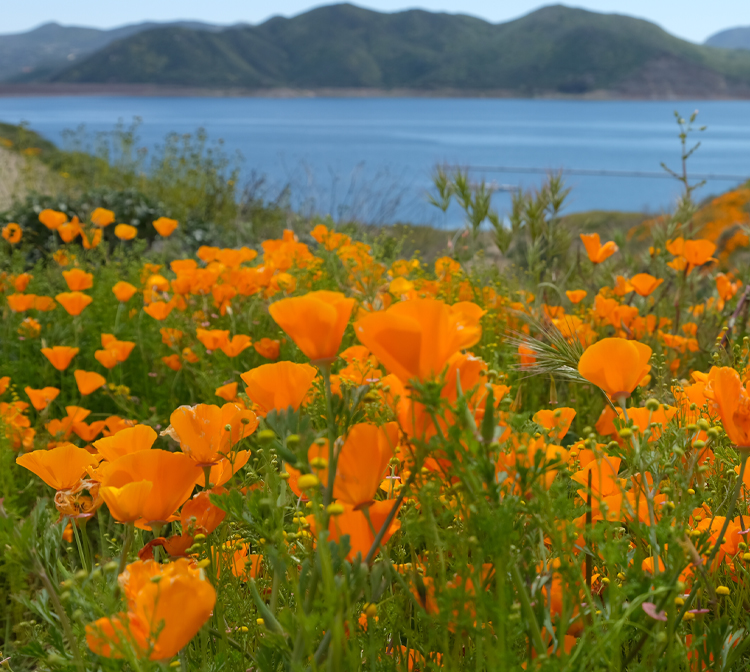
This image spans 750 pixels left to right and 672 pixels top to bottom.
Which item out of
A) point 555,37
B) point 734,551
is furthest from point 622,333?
point 555,37

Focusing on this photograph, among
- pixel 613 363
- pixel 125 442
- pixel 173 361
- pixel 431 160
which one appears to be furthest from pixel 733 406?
pixel 431 160

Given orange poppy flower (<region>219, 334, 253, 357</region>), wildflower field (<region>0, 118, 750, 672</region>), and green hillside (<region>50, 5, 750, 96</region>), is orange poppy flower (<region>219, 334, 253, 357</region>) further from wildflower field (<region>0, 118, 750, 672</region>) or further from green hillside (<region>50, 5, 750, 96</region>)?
green hillside (<region>50, 5, 750, 96</region>)

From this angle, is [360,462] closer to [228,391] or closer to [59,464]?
[59,464]

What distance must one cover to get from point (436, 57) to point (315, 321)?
4233 inches

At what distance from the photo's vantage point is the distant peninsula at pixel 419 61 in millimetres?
84312

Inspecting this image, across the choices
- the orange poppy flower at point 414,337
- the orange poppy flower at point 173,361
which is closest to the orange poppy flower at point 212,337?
the orange poppy flower at point 173,361

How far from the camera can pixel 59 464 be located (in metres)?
0.86

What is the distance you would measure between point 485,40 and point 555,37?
11508mm

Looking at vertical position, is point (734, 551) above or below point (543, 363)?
below

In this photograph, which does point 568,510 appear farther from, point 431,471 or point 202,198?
point 202,198

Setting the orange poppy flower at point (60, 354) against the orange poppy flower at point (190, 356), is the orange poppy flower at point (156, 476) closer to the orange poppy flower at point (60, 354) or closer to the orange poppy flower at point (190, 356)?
the orange poppy flower at point (190, 356)

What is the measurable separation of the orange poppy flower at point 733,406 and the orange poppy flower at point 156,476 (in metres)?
0.66

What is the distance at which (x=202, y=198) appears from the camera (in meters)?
7.34

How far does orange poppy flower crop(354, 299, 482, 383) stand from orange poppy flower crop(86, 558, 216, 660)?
0.27 m
